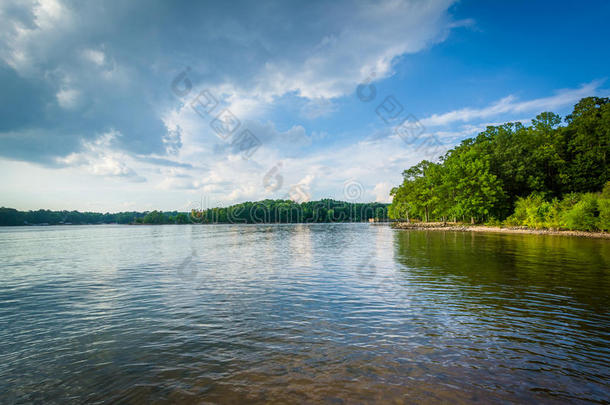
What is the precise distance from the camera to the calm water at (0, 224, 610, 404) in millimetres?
6254

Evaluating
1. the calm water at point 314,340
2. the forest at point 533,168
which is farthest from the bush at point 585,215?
the calm water at point 314,340

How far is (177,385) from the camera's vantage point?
652cm

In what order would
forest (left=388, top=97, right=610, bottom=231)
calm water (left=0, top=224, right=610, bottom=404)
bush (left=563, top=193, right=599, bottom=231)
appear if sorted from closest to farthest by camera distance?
1. calm water (left=0, top=224, right=610, bottom=404)
2. bush (left=563, top=193, right=599, bottom=231)
3. forest (left=388, top=97, right=610, bottom=231)

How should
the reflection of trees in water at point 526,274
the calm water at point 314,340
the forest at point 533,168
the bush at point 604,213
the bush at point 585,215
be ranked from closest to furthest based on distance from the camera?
the calm water at point 314,340 → the reflection of trees in water at point 526,274 → the bush at point 604,213 → the bush at point 585,215 → the forest at point 533,168

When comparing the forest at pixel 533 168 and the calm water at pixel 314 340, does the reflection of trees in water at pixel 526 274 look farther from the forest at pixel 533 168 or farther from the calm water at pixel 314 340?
the forest at pixel 533 168

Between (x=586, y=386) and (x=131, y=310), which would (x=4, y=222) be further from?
(x=586, y=386)

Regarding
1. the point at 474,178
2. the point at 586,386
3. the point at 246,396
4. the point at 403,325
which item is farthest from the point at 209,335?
the point at 474,178

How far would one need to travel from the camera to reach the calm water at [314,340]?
246 inches

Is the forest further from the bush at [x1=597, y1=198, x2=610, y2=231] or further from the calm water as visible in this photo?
the calm water

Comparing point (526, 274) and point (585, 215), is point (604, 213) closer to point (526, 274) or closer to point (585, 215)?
point (585, 215)

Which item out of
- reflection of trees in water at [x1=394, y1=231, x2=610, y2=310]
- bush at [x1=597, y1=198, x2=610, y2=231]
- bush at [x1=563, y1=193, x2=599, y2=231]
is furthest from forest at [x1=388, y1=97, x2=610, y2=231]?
reflection of trees in water at [x1=394, y1=231, x2=610, y2=310]

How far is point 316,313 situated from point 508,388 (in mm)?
6449

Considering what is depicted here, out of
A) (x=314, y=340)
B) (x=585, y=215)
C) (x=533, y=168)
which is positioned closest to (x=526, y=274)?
(x=314, y=340)

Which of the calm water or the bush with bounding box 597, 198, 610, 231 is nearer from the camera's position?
the calm water
